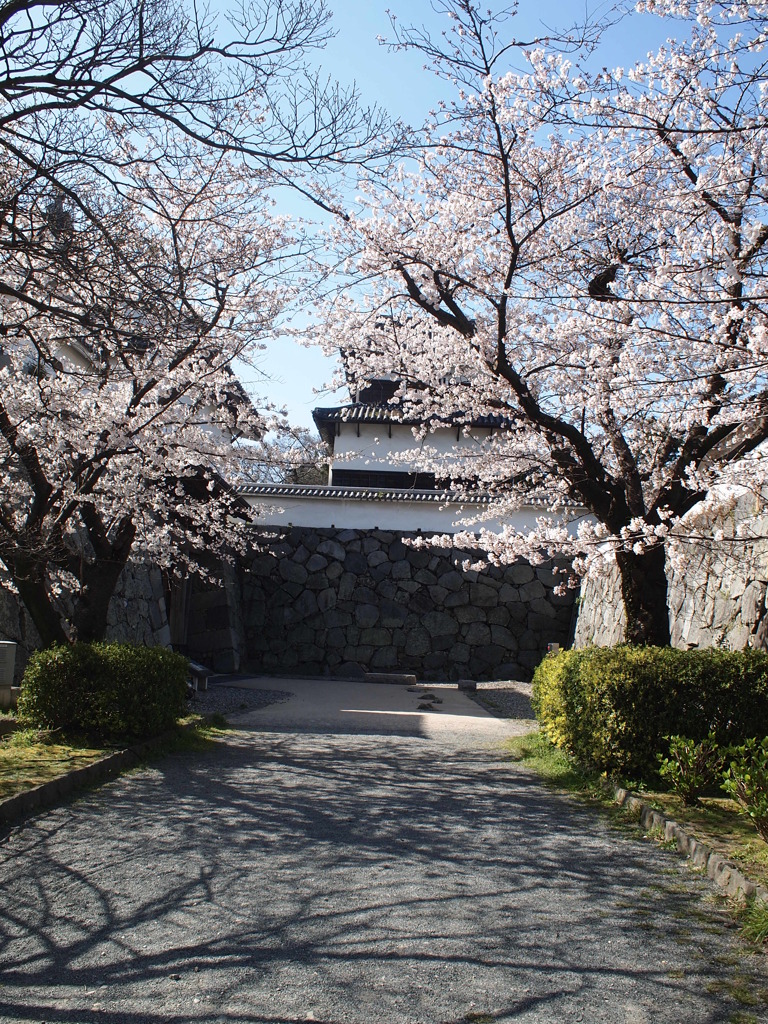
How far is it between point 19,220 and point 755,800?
5.22 metres

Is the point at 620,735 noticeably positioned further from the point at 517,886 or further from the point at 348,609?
the point at 348,609

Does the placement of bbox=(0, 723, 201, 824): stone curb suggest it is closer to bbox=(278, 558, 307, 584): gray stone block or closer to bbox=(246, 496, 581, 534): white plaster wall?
bbox=(278, 558, 307, 584): gray stone block

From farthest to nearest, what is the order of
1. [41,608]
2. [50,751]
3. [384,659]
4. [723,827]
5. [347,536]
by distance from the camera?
[347,536], [384,659], [41,608], [50,751], [723,827]

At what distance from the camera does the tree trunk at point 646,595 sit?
687 cm

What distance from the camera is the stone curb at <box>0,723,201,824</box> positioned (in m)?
4.69

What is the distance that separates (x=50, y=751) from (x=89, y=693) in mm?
620

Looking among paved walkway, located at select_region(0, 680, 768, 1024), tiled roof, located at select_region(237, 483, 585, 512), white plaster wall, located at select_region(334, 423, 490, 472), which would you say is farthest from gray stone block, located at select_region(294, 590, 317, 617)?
paved walkway, located at select_region(0, 680, 768, 1024)

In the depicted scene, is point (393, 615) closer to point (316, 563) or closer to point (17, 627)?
point (316, 563)

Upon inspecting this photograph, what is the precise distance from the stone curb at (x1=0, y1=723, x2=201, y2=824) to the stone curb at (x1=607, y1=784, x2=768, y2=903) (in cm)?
354

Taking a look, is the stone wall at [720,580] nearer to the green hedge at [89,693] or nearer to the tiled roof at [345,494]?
the green hedge at [89,693]

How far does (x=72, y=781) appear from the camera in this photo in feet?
17.8

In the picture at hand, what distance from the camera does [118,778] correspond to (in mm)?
5953

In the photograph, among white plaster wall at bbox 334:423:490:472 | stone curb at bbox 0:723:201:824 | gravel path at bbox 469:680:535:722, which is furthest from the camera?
white plaster wall at bbox 334:423:490:472

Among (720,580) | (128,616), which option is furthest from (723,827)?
(128,616)
